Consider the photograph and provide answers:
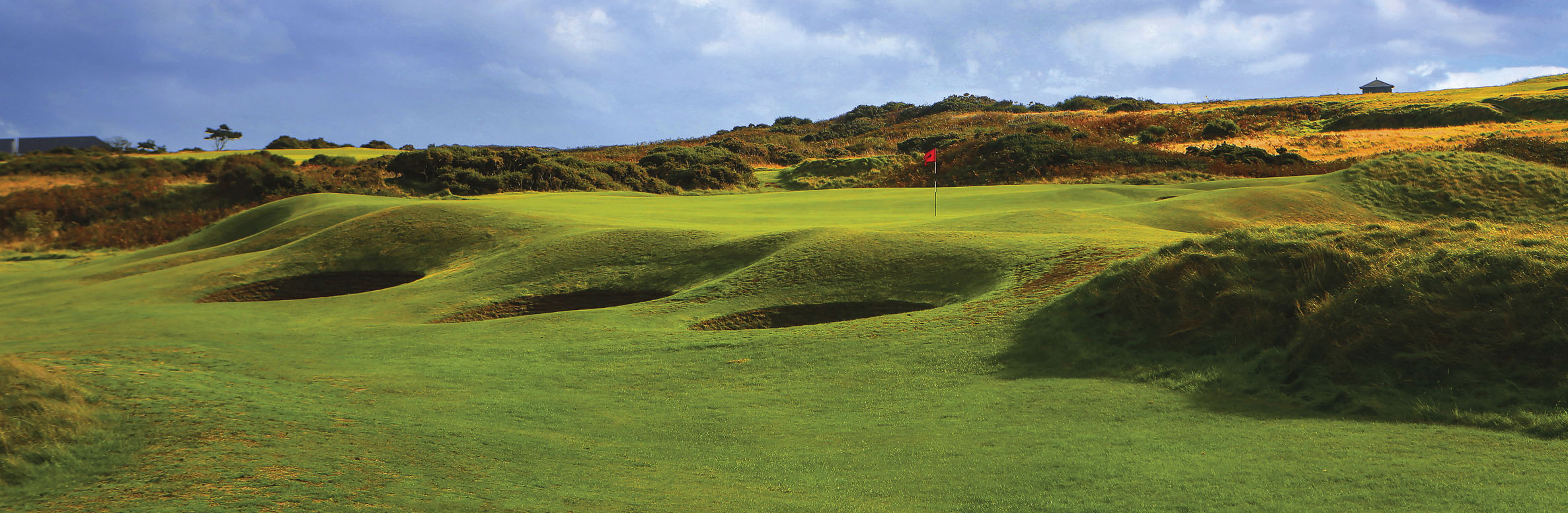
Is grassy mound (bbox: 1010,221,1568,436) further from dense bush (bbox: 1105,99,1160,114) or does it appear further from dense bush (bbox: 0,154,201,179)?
dense bush (bbox: 1105,99,1160,114)

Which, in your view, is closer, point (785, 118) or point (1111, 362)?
point (1111, 362)

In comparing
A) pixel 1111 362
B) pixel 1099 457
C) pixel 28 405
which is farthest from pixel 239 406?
pixel 1111 362

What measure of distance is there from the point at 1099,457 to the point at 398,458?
529cm

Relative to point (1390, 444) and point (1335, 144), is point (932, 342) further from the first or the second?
point (1335, 144)

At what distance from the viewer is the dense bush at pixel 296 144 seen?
249ft

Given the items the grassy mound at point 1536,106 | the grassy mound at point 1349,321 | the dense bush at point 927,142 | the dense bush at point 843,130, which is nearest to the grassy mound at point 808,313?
the grassy mound at point 1349,321

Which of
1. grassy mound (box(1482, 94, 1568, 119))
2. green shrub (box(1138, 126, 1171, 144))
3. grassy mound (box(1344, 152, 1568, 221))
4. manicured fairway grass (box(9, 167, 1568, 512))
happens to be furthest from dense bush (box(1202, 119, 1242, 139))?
manicured fairway grass (box(9, 167, 1568, 512))

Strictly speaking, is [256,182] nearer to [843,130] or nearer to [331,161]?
[331,161]

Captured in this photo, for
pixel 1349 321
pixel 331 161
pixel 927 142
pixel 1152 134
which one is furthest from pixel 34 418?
pixel 927 142

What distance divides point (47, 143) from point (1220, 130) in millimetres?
85507

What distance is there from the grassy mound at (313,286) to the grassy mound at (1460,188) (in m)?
26.7

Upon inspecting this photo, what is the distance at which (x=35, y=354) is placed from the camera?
9516mm

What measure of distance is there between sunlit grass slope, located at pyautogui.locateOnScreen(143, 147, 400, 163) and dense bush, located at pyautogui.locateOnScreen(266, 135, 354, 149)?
66.6 inches

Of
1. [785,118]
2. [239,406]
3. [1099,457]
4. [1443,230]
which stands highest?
[785,118]
